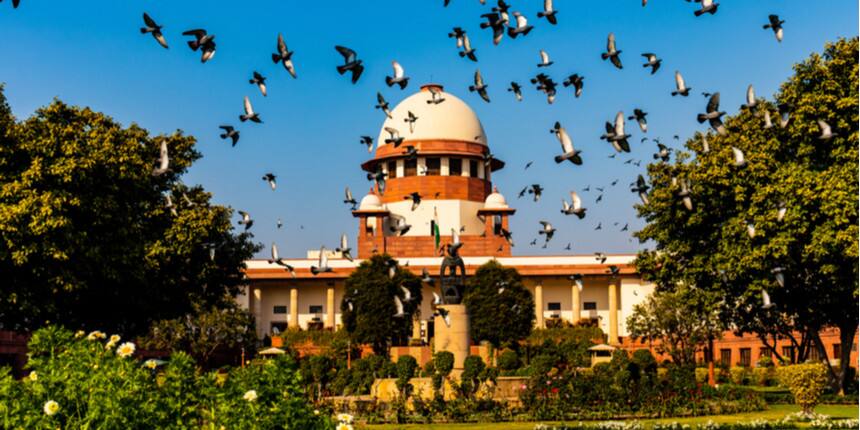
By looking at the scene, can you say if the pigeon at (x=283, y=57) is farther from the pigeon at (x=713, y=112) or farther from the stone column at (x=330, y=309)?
the stone column at (x=330, y=309)

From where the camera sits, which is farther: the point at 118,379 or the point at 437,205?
the point at 437,205

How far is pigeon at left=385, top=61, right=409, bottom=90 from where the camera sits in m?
16.5

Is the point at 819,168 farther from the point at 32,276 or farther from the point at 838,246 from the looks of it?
the point at 32,276

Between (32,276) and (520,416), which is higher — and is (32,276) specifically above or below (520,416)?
above

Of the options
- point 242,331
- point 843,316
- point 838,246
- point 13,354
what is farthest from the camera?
point 242,331

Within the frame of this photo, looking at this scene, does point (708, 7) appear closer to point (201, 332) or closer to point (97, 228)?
point (97, 228)

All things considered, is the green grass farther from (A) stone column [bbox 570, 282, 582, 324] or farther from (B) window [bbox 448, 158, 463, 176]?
(B) window [bbox 448, 158, 463, 176]

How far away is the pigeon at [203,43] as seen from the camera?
1468 cm

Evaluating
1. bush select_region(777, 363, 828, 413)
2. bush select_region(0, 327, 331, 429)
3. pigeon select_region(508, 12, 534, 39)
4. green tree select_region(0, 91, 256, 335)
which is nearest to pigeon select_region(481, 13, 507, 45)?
pigeon select_region(508, 12, 534, 39)

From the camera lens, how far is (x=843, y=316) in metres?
33.7

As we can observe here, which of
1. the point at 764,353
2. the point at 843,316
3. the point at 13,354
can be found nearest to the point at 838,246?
the point at 843,316

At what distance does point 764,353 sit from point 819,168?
39.0 m

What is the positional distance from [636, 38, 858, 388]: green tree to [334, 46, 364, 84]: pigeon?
1446 centimetres

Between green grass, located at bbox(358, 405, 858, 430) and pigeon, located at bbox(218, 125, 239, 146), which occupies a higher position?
pigeon, located at bbox(218, 125, 239, 146)
